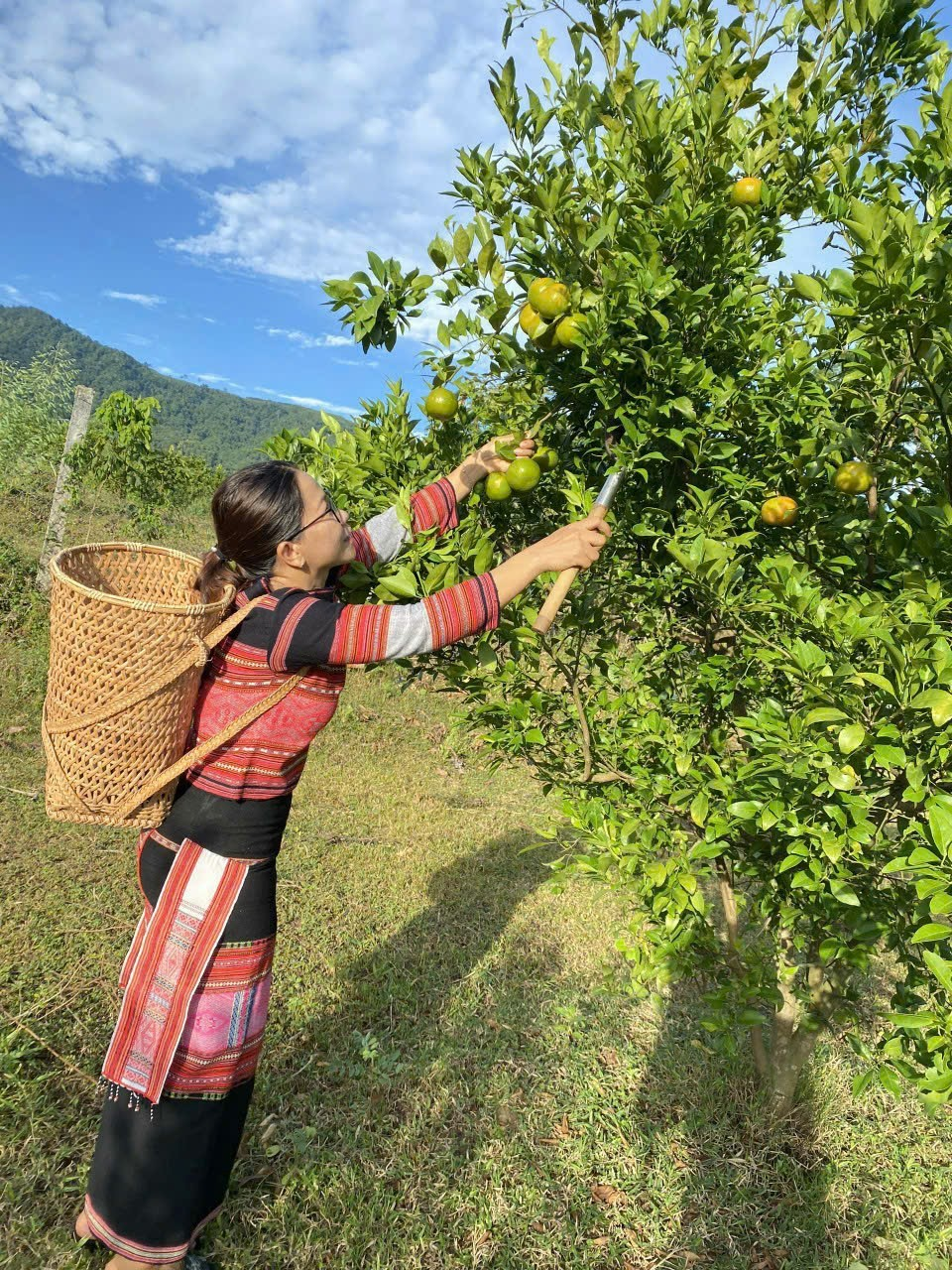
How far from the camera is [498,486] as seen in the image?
6.07 ft

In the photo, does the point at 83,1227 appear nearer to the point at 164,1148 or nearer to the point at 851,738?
the point at 164,1148

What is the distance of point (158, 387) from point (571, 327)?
103052mm

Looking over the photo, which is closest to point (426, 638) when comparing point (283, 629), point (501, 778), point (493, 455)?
point (283, 629)

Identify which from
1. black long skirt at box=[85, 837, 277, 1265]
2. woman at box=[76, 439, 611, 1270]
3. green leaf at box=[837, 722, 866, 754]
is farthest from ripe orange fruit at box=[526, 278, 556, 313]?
black long skirt at box=[85, 837, 277, 1265]

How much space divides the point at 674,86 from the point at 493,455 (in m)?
1.02

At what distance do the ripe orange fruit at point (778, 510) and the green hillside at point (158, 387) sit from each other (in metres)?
77.1

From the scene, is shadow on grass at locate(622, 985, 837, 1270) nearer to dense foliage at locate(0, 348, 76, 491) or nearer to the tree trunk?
the tree trunk

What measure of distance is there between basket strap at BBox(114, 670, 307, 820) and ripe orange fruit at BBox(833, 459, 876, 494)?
4.13ft

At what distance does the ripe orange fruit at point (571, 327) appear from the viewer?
165 cm

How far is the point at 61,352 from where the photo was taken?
9.84m

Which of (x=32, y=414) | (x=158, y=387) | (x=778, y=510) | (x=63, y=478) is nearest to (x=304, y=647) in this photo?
(x=778, y=510)

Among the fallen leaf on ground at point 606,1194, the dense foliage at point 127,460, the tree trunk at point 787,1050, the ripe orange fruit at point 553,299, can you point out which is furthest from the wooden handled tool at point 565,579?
the dense foliage at point 127,460

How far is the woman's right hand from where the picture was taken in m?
1.66

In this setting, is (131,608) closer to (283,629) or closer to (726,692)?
(283,629)
